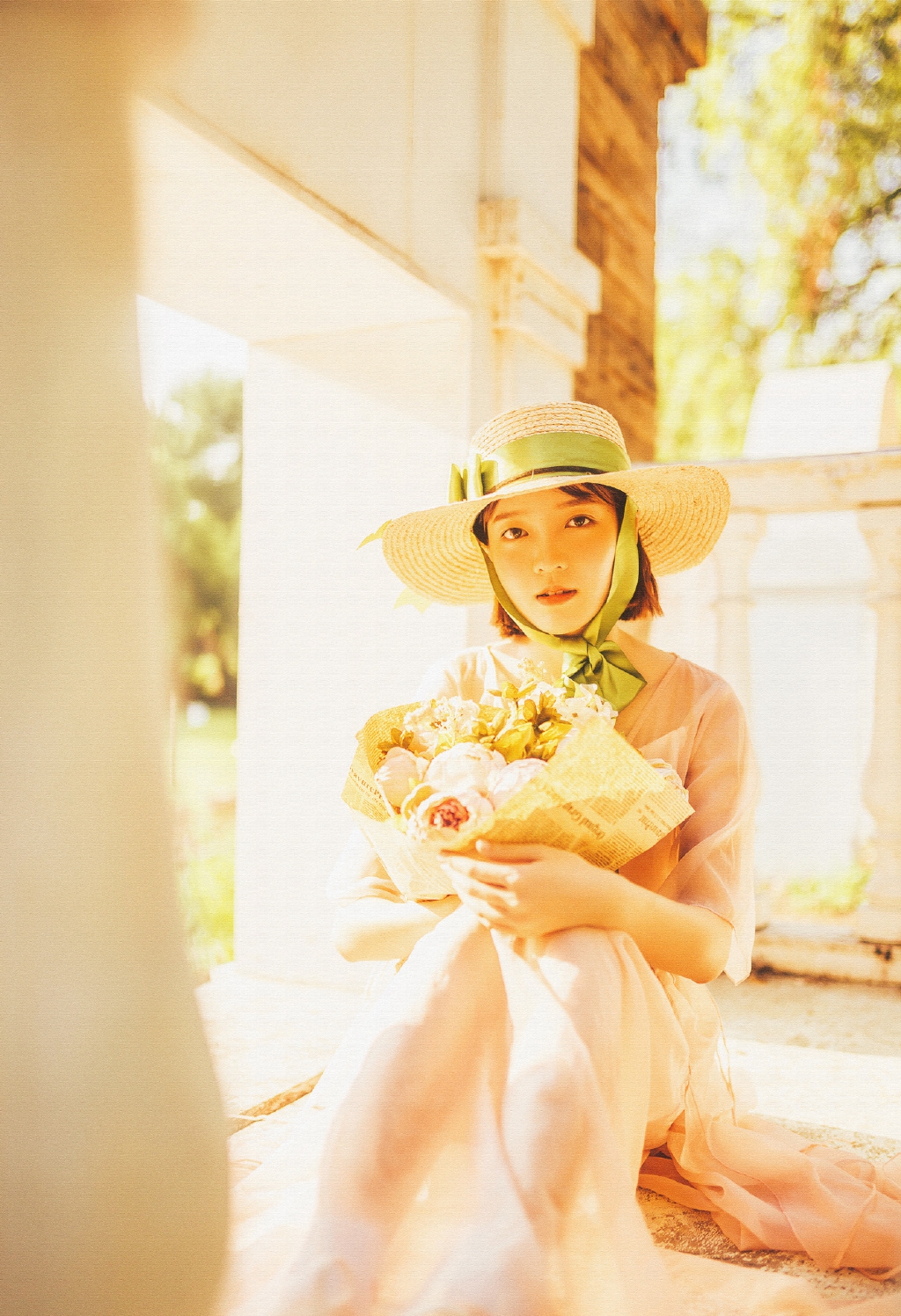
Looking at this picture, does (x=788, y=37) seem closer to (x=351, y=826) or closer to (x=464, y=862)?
(x=351, y=826)

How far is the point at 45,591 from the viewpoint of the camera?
90cm

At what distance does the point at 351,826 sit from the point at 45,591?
2.54m

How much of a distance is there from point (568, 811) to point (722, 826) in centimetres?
44

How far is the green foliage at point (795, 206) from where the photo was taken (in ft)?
30.6

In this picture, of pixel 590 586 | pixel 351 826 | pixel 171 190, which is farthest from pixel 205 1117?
pixel 351 826

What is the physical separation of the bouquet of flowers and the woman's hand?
3 cm

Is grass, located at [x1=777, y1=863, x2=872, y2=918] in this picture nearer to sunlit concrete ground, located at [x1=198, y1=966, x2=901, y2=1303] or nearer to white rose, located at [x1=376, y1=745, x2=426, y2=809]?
sunlit concrete ground, located at [x1=198, y1=966, x2=901, y2=1303]

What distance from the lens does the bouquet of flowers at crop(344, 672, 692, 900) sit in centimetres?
163

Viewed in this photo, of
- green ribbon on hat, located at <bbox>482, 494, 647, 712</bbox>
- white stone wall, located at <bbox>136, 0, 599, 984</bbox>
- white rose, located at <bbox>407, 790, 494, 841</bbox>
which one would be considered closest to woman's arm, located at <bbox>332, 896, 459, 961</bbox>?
white rose, located at <bbox>407, 790, 494, 841</bbox>

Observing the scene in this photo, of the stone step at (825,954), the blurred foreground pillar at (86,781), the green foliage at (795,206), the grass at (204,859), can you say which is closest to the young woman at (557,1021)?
the grass at (204,859)

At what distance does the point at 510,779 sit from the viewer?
1.65 m

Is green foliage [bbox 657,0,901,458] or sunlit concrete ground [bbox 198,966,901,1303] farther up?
green foliage [bbox 657,0,901,458]

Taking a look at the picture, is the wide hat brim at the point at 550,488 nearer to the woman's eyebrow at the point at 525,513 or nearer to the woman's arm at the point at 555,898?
the woman's eyebrow at the point at 525,513

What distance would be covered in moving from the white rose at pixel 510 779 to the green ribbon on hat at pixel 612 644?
0.52 meters
